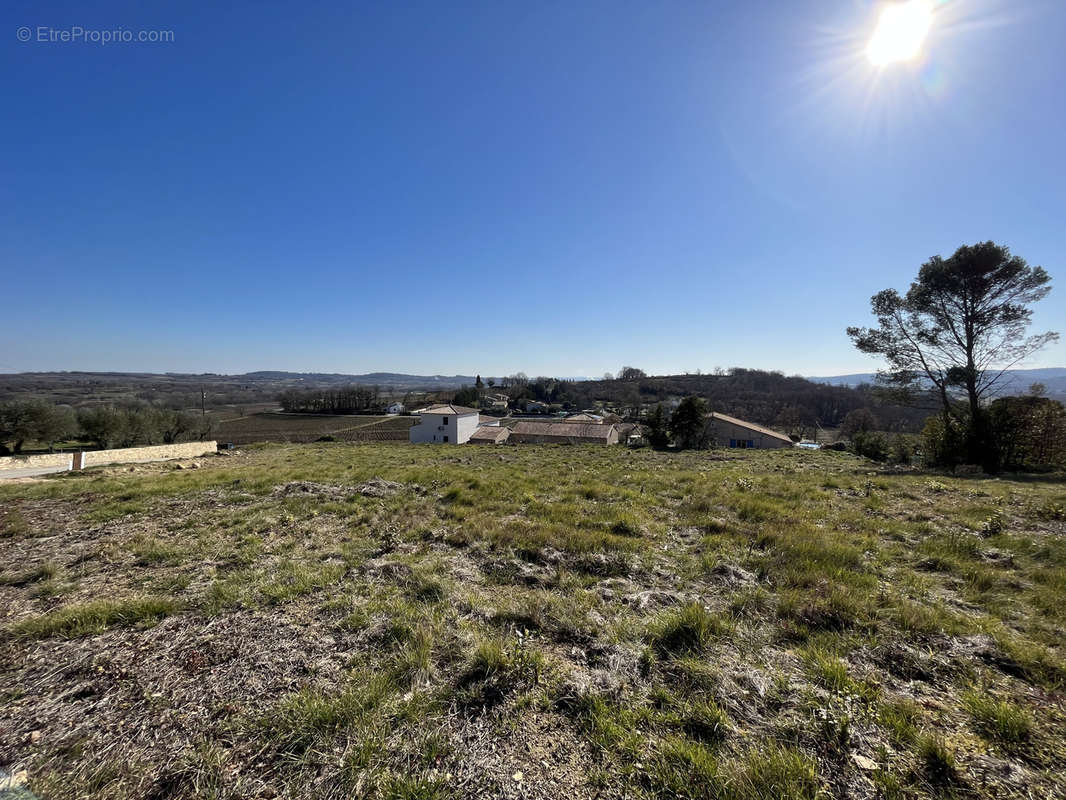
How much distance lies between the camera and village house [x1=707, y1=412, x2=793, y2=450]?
43.5m

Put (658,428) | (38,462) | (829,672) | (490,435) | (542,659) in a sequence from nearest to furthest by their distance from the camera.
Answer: (829,672) < (542,659) < (38,462) < (658,428) < (490,435)

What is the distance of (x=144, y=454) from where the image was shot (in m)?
22.8

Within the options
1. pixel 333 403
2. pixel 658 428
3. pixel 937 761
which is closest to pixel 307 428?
A: pixel 333 403

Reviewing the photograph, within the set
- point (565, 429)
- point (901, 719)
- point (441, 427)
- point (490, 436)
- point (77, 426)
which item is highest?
point (901, 719)

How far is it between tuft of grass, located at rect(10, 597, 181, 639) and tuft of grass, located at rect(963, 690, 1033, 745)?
7283mm

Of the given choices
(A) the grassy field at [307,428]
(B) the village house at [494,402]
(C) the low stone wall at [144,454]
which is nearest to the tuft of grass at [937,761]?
(C) the low stone wall at [144,454]

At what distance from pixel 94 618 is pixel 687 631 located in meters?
6.23

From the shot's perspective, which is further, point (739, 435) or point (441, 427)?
point (441, 427)

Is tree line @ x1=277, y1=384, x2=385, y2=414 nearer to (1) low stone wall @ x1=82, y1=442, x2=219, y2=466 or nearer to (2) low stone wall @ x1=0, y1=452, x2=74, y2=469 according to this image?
(1) low stone wall @ x1=82, y1=442, x2=219, y2=466

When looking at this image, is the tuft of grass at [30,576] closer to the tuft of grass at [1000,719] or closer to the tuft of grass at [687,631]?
the tuft of grass at [687,631]

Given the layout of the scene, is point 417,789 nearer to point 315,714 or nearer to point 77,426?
point 315,714

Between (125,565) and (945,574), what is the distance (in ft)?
38.3

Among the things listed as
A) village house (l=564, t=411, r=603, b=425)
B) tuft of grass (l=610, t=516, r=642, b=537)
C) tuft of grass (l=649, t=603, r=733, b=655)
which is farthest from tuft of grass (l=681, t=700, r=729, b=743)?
village house (l=564, t=411, r=603, b=425)

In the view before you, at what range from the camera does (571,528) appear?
6637mm
